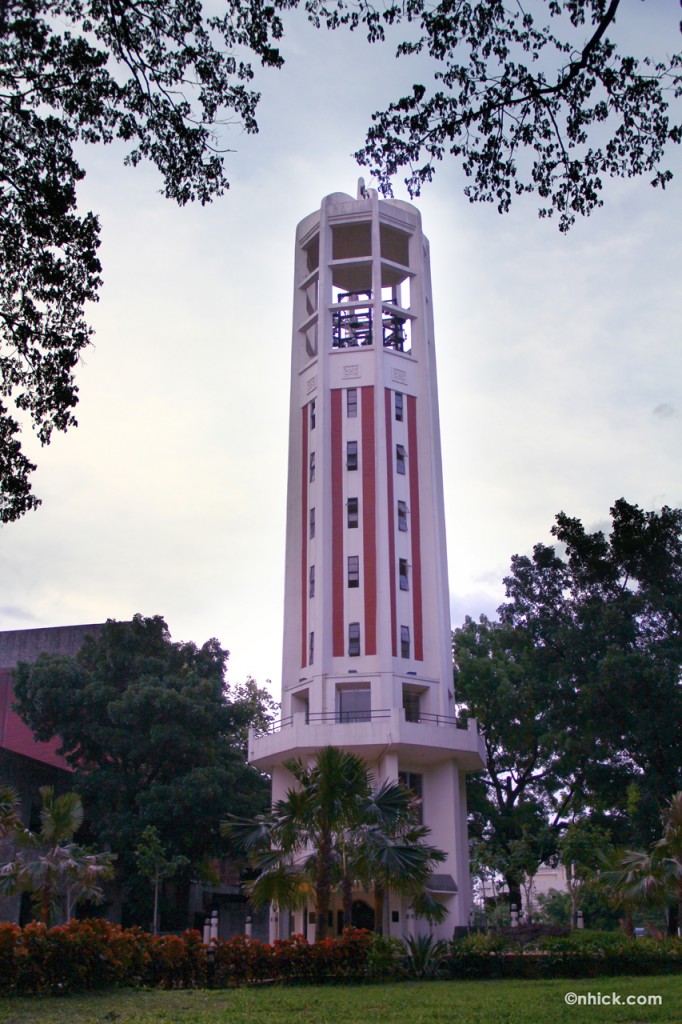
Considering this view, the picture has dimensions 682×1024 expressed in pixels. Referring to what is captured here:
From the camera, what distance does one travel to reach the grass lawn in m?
14.5

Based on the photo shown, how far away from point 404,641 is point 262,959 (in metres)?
20.2

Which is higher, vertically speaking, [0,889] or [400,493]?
[400,493]

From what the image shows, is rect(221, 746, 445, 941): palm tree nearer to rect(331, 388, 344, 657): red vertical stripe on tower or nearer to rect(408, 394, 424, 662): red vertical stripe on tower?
rect(331, 388, 344, 657): red vertical stripe on tower

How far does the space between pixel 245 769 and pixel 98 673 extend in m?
7.60

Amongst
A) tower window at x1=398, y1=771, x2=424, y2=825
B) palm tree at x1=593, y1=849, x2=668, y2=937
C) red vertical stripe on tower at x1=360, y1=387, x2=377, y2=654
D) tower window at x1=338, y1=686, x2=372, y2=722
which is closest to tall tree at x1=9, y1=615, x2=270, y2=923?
tower window at x1=338, y1=686, x2=372, y2=722

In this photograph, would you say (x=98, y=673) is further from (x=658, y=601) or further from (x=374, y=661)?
(x=658, y=601)

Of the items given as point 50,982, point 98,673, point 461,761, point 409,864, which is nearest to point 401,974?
point 409,864

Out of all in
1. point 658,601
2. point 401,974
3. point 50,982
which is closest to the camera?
point 50,982

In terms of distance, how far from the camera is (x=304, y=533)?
42062 mm

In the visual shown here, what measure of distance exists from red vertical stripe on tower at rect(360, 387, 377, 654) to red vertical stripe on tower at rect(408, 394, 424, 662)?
1.80 meters

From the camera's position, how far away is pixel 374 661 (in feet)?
126

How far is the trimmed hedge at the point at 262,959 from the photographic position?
59.3 ft

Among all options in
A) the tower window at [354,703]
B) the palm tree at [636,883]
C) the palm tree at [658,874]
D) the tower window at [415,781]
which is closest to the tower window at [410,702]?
the tower window at [354,703]

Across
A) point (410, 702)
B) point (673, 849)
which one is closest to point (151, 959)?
point (673, 849)
